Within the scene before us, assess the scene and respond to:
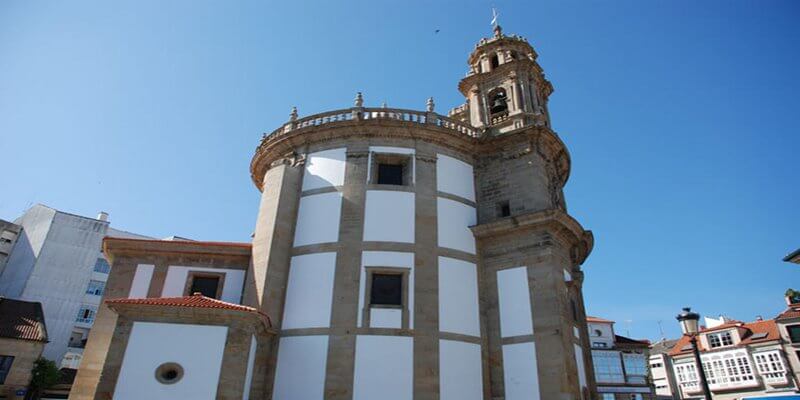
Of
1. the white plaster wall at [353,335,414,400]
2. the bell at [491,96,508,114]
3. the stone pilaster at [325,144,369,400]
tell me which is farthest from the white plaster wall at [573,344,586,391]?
the bell at [491,96,508,114]

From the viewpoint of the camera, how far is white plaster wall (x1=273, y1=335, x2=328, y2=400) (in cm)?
1412

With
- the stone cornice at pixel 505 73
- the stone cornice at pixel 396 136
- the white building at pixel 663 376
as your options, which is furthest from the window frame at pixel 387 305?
the white building at pixel 663 376

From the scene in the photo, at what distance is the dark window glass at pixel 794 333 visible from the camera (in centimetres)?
3723

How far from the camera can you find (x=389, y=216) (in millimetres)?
16703

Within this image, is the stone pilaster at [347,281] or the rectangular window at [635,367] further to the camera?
the rectangular window at [635,367]

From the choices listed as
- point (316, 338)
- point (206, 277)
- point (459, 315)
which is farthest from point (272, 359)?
point (459, 315)

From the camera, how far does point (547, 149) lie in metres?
19.2

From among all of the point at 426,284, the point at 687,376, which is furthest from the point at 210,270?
the point at 687,376

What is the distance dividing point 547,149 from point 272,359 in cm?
1340

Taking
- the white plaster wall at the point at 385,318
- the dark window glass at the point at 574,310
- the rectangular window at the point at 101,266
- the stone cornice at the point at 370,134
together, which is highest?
the rectangular window at the point at 101,266

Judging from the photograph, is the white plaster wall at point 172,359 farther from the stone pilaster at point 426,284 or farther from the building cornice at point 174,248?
the stone pilaster at point 426,284

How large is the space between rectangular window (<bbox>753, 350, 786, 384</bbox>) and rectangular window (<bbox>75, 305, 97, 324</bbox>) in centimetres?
5523

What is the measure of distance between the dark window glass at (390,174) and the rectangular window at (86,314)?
3180 cm

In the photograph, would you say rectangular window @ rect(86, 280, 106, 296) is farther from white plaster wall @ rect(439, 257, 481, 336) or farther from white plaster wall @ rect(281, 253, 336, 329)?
white plaster wall @ rect(439, 257, 481, 336)
